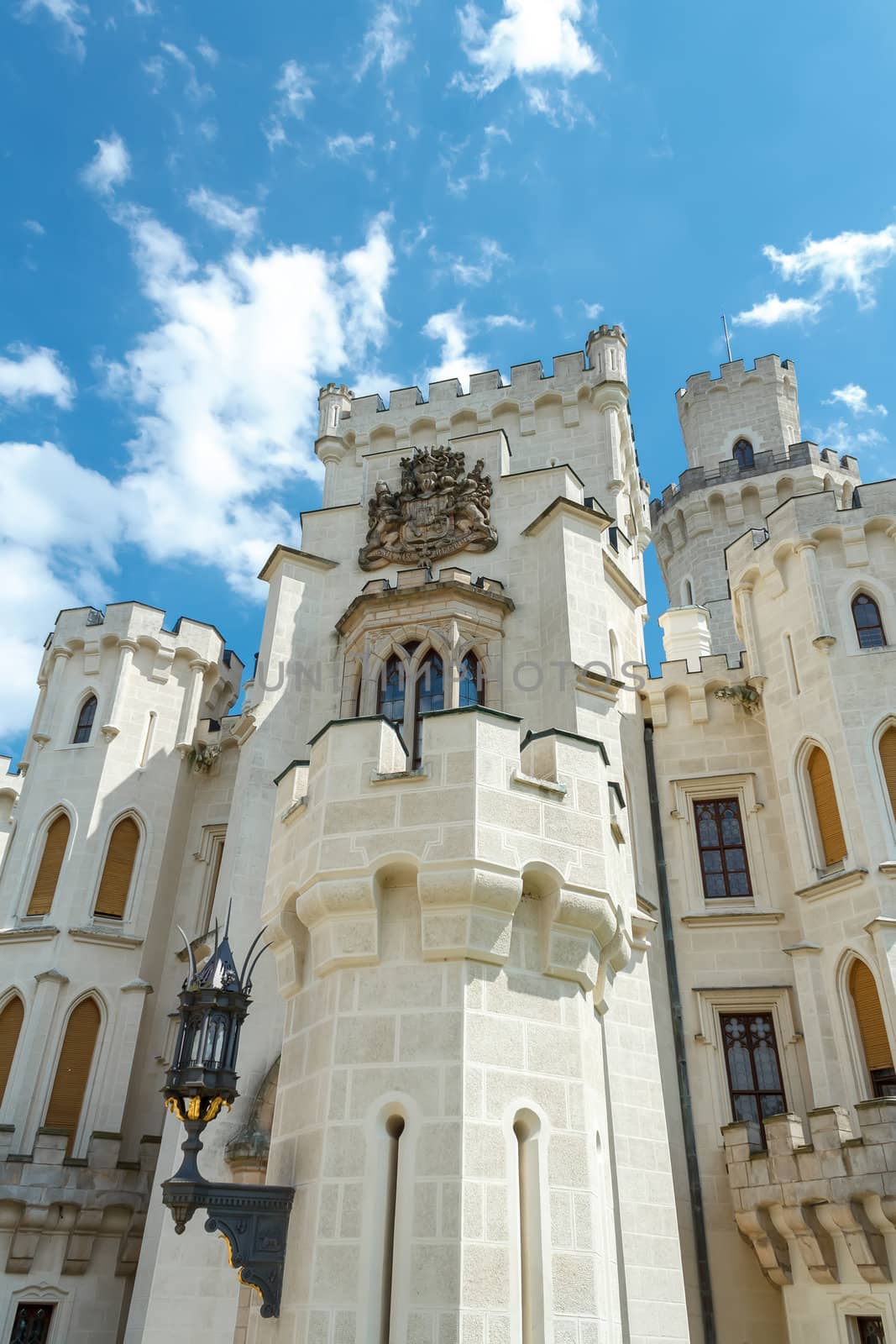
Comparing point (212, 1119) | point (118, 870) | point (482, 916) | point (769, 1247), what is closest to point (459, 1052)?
point (482, 916)

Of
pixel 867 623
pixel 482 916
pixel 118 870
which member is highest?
pixel 867 623

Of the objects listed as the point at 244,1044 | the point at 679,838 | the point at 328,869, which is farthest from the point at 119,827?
the point at 328,869

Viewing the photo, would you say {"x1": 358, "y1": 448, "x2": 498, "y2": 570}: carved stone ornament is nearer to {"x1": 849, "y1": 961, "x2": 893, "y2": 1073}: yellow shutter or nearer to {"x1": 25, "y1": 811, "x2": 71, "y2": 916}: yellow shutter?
{"x1": 25, "y1": 811, "x2": 71, "y2": 916}: yellow shutter

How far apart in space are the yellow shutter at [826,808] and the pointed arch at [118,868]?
42.2 ft

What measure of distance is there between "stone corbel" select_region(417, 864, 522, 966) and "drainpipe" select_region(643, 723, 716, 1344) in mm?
9485

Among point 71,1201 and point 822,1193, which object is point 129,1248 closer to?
point 71,1201

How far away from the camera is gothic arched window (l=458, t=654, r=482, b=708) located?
16.9 meters

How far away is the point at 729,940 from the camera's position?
17.0 meters

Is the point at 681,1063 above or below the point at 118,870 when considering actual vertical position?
below

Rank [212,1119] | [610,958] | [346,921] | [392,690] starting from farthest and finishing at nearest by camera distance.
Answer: [392,690]
[610,958]
[346,921]
[212,1119]

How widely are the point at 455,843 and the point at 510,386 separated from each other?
17302 millimetres

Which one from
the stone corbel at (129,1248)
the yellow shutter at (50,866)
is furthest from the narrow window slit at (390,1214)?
the yellow shutter at (50,866)

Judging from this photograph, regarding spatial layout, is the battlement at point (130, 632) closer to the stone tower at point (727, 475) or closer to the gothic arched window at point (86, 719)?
the gothic arched window at point (86, 719)

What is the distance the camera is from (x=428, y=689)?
55.9ft
